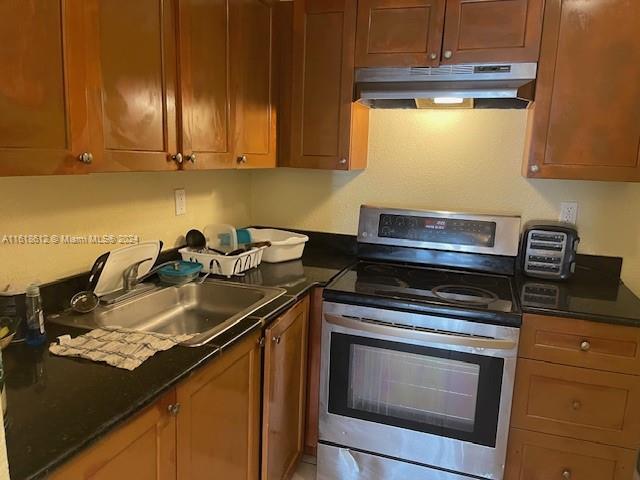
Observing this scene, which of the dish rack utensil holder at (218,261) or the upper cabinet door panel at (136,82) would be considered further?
the dish rack utensil holder at (218,261)

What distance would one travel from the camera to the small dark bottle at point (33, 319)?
1.31m

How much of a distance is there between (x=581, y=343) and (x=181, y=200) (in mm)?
1721

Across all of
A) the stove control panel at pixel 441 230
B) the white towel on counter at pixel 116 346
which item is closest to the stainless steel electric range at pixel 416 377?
the stove control panel at pixel 441 230

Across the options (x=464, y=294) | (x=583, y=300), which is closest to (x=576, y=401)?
(x=583, y=300)

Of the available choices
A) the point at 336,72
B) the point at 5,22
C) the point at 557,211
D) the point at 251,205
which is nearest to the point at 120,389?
the point at 5,22

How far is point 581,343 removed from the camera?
1.78 meters

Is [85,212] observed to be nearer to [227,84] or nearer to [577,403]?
[227,84]

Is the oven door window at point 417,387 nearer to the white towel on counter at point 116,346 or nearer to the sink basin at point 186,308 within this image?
the sink basin at point 186,308

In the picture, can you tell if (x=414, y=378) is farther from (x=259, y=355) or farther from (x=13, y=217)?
(x=13, y=217)

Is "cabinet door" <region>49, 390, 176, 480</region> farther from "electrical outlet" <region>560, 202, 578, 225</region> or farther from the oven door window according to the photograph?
"electrical outlet" <region>560, 202, 578, 225</region>

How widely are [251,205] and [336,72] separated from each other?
38.3 inches

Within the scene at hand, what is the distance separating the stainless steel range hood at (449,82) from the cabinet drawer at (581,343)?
0.89 metres

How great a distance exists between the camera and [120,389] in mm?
1098

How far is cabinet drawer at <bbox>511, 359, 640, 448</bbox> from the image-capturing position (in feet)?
5.85
